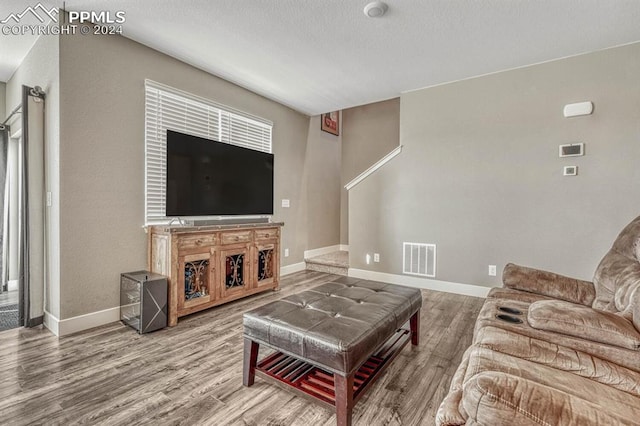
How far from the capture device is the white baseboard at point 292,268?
4.57 m

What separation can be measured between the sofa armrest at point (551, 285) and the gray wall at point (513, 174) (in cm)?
148

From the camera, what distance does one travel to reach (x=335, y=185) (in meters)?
5.91

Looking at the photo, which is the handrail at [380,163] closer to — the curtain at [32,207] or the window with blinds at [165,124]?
the window with blinds at [165,124]

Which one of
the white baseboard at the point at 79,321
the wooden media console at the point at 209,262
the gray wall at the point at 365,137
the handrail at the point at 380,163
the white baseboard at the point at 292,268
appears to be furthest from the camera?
the gray wall at the point at 365,137

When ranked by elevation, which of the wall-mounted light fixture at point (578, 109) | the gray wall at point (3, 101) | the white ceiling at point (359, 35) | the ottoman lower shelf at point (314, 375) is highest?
the white ceiling at point (359, 35)

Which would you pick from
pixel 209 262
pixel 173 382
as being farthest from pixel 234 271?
pixel 173 382

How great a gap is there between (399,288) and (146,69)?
125 inches

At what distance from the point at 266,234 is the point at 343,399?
249cm

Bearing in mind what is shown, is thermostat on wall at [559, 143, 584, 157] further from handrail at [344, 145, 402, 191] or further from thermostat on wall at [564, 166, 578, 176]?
handrail at [344, 145, 402, 191]

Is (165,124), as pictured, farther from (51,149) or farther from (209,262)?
(209,262)

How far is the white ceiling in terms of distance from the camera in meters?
2.33

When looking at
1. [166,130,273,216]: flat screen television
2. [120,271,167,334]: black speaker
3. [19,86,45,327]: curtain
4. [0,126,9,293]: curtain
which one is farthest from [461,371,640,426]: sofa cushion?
[0,126,9,293]: curtain

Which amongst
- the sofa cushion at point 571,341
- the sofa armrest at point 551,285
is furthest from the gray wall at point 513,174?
the sofa cushion at point 571,341

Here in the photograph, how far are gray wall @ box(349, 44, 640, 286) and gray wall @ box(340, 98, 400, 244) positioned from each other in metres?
1.46
